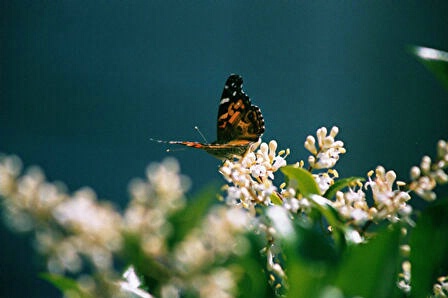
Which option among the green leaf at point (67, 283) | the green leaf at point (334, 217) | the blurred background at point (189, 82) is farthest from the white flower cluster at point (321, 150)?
the blurred background at point (189, 82)

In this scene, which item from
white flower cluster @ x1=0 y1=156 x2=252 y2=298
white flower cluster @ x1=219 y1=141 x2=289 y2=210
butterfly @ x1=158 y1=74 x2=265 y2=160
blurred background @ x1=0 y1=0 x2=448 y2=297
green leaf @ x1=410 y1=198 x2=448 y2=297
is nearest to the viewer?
white flower cluster @ x1=0 y1=156 x2=252 y2=298

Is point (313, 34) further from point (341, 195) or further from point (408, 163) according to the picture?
point (341, 195)

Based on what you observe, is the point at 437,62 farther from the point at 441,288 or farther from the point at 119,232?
the point at 119,232

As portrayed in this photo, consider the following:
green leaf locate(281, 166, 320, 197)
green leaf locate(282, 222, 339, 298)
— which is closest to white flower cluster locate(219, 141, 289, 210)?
green leaf locate(281, 166, 320, 197)

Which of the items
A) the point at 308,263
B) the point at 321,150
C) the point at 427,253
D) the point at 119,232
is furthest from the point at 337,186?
the point at 119,232

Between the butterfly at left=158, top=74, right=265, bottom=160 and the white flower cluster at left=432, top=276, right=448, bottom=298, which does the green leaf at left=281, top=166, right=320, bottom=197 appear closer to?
the white flower cluster at left=432, top=276, right=448, bottom=298
